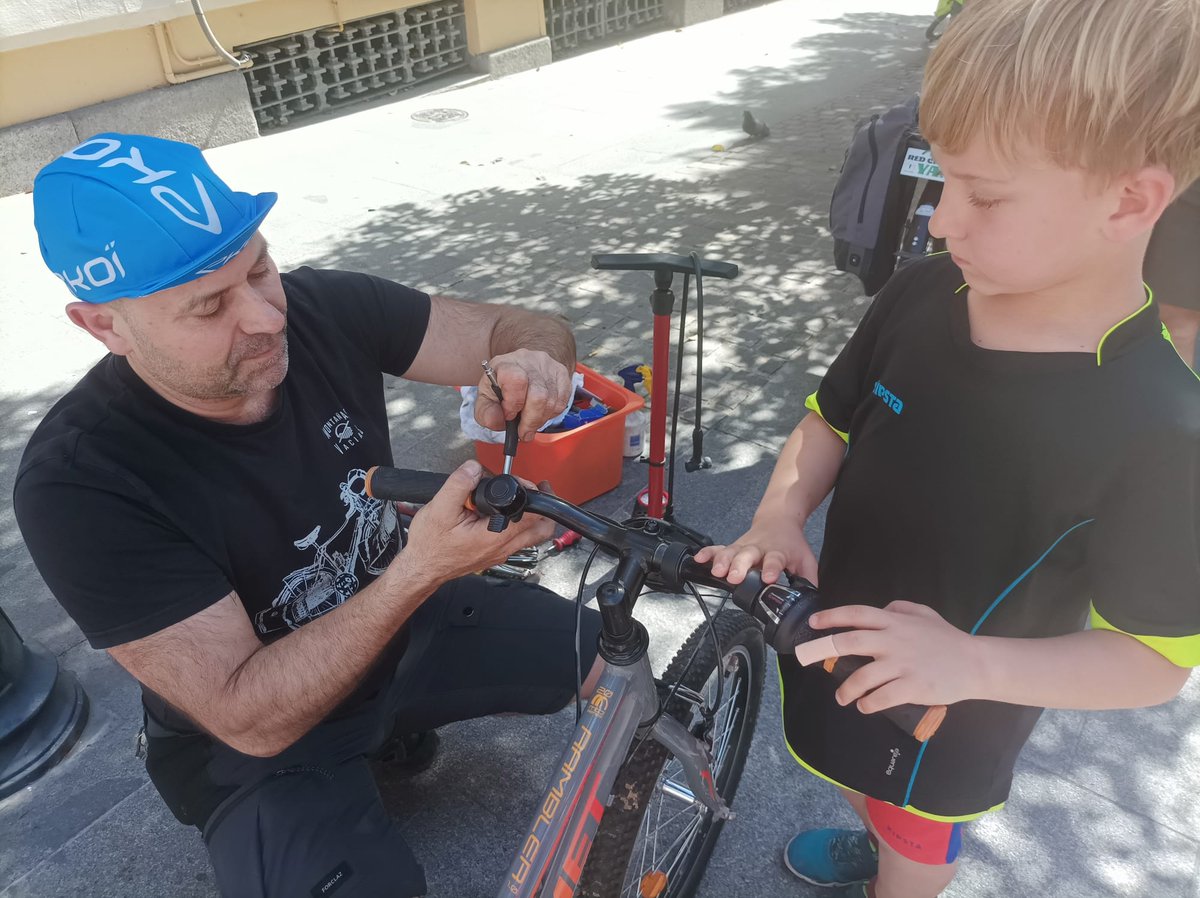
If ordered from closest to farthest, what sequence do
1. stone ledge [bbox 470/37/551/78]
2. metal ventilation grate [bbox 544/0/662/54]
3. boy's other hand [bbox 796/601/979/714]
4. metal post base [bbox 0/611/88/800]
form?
boy's other hand [bbox 796/601/979/714], metal post base [bbox 0/611/88/800], stone ledge [bbox 470/37/551/78], metal ventilation grate [bbox 544/0/662/54]

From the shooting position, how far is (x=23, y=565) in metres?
3.40

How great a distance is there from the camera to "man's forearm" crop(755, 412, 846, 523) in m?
1.73

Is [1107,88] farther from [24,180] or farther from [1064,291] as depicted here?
[24,180]

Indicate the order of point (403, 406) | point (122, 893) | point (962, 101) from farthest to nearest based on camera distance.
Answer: point (403, 406) → point (122, 893) → point (962, 101)

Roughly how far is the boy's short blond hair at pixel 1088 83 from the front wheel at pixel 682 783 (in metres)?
1.13

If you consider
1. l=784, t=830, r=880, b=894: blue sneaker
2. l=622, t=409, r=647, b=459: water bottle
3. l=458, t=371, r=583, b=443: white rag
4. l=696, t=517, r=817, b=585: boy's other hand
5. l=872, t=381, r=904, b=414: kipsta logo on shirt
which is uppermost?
l=872, t=381, r=904, b=414: kipsta logo on shirt

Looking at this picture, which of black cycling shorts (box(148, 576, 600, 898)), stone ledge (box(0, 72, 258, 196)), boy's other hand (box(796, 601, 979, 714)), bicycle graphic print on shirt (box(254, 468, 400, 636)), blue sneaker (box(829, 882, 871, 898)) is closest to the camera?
boy's other hand (box(796, 601, 979, 714))

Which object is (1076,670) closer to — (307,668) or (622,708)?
(622,708)

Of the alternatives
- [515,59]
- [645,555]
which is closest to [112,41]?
[515,59]

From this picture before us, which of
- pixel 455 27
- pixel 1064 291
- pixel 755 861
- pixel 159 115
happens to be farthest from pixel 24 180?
pixel 1064 291

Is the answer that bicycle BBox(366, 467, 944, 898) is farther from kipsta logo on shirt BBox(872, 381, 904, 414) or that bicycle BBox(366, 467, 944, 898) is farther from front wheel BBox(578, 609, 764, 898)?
kipsta logo on shirt BBox(872, 381, 904, 414)

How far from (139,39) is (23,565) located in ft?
18.9

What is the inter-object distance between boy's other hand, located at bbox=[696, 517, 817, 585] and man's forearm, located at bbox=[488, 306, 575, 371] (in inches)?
36.8

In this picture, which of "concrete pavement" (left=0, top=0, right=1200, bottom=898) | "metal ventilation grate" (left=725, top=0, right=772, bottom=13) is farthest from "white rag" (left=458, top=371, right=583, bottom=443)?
"metal ventilation grate" (left=725, top=0, right=772, bottom=13)
